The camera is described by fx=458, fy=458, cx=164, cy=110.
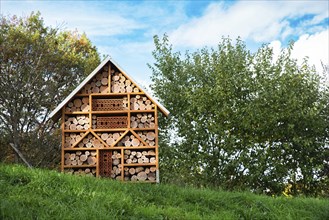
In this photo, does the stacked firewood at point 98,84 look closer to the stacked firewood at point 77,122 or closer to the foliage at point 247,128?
the stacked firewood at point 77,122

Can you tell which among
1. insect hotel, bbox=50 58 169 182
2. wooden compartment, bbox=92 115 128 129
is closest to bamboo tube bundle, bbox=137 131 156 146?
insect hotel, bbox=50 58 169 182

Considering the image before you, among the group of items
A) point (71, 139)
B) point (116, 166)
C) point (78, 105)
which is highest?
point (78, 105)

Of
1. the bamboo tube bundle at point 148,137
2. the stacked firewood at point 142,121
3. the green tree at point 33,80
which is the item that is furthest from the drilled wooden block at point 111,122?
the green tree at point 33,80

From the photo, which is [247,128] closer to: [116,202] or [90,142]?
[90,142]

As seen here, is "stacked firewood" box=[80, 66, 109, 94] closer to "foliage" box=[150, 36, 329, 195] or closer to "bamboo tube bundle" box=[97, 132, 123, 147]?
"bamboo tube bundle" box=[97, 132, 123, 147]

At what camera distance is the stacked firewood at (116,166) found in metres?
15.1

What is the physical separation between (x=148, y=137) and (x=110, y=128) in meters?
1.33

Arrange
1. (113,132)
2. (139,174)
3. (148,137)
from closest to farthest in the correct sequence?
(139,174)
(148,137)
(113,132)

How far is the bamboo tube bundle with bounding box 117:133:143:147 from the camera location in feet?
50.2

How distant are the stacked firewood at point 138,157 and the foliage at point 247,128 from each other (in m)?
5.01

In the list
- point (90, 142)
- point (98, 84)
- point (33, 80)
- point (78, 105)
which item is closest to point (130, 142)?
point (90, 142)

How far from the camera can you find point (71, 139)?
15555 millimetres

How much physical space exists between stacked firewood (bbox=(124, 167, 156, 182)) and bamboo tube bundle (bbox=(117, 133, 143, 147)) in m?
0.80

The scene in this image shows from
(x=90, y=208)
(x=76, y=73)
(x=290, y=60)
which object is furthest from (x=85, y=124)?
(x=290, y=60)
